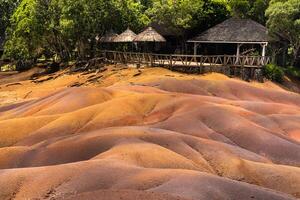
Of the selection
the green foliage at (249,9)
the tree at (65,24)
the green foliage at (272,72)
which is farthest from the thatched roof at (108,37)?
the green foliage at (272,72)

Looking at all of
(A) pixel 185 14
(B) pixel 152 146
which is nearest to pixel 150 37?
(A) pixel 185 14

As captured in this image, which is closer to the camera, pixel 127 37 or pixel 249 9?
pixel 127 37

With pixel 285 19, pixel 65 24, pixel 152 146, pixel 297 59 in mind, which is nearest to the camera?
pixel 152 146

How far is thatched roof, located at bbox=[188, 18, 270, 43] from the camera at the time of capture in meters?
52.2

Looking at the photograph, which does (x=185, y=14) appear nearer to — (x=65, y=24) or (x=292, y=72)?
(x=292, y=72)

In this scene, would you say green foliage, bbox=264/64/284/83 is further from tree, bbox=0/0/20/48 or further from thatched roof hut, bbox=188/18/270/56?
tree, bbox=0/0/20/48

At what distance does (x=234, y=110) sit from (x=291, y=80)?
27.3 meters

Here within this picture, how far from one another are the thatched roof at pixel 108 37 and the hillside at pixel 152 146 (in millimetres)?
21111

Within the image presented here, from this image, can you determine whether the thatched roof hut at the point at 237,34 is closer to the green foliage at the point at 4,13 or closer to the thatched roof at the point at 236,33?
the thatched roof at the point at 236,33

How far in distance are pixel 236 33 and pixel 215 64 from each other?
5.35 metres

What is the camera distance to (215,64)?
50719 mm

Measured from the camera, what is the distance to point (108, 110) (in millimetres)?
29594

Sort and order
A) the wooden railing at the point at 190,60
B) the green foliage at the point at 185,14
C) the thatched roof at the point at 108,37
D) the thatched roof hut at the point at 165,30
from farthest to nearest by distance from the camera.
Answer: the thatched roof at the point at 108,37, the thatched roof hut at the point at 165,30, the green foliage at the point at 185,14, the wooden railing at the point at 190,60

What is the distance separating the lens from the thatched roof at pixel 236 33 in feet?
171
